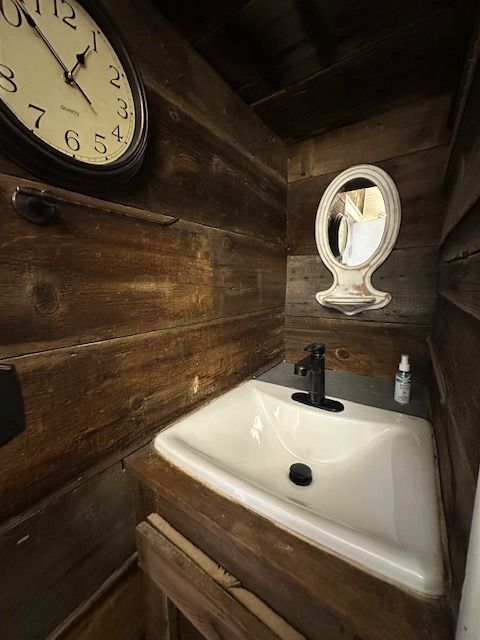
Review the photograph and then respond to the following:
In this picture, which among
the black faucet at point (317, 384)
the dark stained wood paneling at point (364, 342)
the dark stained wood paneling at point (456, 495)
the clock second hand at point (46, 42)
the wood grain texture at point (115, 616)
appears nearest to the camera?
the dark stained wood paneling at point (456, 495)

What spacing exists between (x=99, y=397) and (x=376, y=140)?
3.76ft

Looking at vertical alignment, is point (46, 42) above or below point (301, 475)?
above

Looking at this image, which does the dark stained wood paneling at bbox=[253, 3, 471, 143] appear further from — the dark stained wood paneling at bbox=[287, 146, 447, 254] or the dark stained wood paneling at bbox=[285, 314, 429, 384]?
the dark stained wood paneling at bbox=[285, 314, 429, 384]

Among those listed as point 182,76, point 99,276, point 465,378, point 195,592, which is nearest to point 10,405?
point 99,276

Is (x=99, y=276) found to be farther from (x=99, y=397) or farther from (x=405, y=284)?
(x=405, y=284)

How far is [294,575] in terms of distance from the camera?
0.32 metres

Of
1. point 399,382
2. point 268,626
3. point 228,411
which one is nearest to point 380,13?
point 399,382

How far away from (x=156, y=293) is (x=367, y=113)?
932 millimetres

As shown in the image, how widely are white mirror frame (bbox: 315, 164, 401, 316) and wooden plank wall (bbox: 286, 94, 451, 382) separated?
0.08 feet

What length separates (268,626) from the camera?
37 centimetres

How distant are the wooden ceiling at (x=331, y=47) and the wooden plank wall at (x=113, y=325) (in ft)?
0.22

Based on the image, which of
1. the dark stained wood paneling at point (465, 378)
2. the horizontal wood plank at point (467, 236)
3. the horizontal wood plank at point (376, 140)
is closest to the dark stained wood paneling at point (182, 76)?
the horizontal wood plank at point (376, 140)

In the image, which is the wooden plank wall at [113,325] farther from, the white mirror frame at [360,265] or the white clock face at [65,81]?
the white mirror frame at [360,265]

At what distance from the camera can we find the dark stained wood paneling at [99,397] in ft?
1.34
